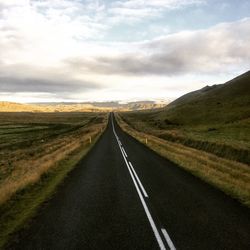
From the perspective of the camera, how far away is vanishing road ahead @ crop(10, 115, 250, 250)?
8359 millimetres

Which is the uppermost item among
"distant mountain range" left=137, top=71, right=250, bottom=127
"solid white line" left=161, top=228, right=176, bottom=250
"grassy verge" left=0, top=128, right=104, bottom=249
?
"distant mountain range" left=137, top=71, right=250, bottom=127

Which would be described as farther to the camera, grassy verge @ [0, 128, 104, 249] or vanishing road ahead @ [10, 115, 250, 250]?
grassy verge @ [0, 128, 104, 249]

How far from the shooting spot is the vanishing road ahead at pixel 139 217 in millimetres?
8359

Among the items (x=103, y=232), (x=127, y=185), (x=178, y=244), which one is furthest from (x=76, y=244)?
(x=127, y=185)

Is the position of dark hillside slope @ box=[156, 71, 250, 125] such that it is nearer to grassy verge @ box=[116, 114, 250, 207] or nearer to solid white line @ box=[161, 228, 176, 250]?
grassy verge @ box=[116, 114, 250, 207]

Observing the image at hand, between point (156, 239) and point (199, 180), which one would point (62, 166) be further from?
point (156, 239)

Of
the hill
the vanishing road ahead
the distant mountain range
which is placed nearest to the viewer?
the vanishing road ahead

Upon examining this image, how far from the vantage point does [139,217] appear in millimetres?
10578

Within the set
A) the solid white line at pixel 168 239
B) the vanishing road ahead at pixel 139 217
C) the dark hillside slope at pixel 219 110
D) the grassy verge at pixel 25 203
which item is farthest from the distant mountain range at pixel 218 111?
the solid white line at pixel 168 239

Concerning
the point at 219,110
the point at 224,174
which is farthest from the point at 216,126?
the point at 224,174

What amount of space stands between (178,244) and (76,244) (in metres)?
2.64

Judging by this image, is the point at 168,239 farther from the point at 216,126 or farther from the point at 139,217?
the point at 216,126

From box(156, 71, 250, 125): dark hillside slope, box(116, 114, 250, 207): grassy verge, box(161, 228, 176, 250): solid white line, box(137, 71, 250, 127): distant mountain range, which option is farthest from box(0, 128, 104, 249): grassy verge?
box(156, 71, 250, 125): dark hillside slope

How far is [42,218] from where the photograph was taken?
10.7m
